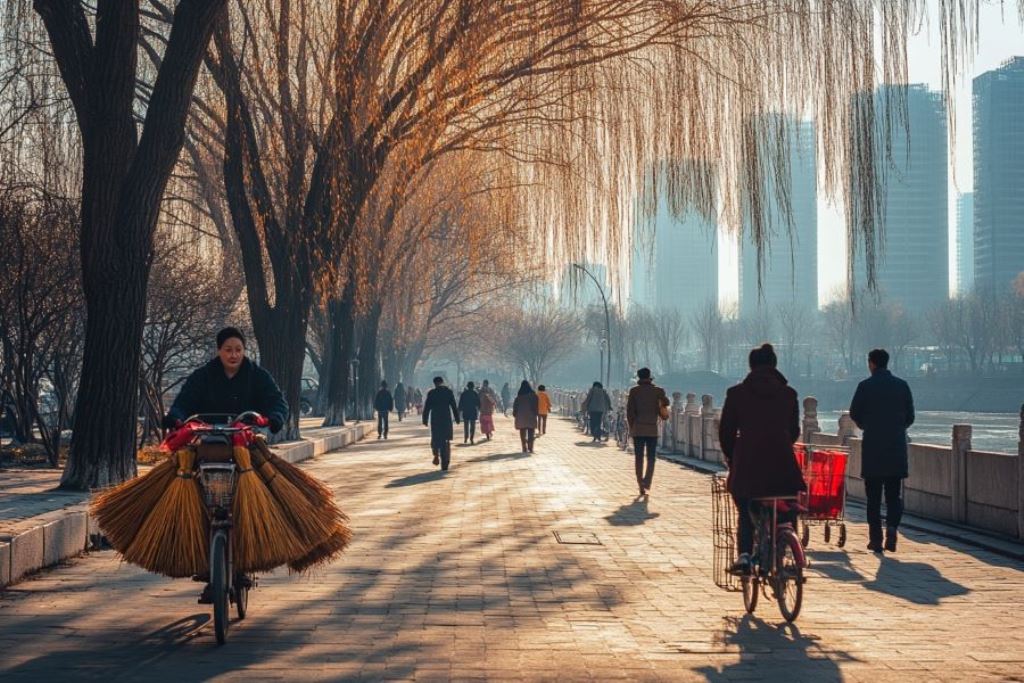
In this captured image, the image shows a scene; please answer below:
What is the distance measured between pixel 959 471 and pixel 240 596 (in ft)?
31.8

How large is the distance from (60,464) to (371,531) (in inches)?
325

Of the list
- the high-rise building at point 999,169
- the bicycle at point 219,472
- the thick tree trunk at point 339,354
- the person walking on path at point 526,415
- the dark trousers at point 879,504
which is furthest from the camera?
the thick tree trunk at point 339,354

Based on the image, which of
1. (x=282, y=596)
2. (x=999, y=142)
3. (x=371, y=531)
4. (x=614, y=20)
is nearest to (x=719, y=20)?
(x=614, y=20)

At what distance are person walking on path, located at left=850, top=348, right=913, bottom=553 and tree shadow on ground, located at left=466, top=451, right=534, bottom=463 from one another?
1774 centimetres

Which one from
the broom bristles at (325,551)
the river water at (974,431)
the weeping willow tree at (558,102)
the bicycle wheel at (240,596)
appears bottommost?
the river water at (974,431)

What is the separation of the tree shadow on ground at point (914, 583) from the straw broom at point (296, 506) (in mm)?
4328

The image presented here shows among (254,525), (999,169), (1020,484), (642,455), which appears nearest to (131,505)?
(254,525)

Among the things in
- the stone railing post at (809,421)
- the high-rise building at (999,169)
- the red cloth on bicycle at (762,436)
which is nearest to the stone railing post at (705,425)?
the high-rise building at (999,169)

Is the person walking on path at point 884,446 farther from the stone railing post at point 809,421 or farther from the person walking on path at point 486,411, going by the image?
the person walking on path at point 486,411

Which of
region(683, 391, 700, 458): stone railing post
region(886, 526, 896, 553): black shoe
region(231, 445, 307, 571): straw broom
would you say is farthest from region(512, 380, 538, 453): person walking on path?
region(231, 445, 307, 571): straw broom

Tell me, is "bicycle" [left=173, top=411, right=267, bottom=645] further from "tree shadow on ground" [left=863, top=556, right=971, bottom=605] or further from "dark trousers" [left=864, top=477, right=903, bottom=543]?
"dark trousers" [left=864, top=477, right=903, bottom=543]

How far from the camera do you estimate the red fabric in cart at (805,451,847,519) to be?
1324 centimetres

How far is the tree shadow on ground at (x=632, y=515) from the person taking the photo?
16.6 m

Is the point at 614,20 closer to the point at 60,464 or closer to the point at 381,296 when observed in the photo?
the point at 60,464
